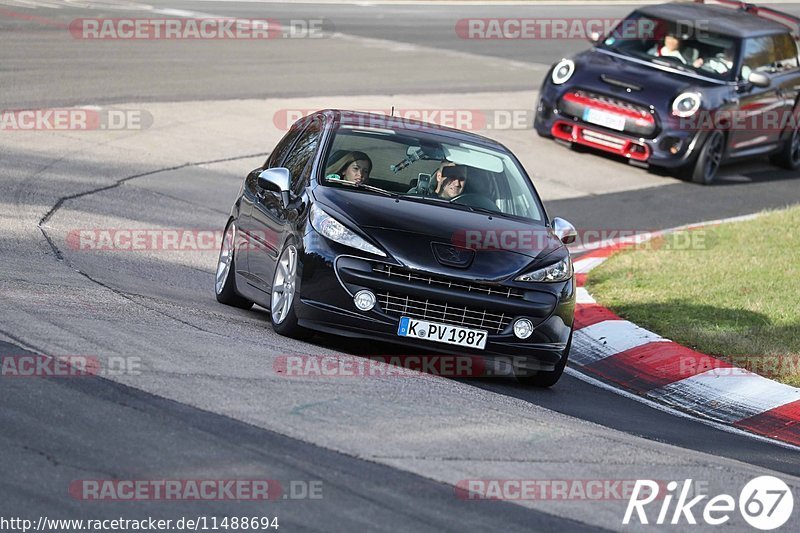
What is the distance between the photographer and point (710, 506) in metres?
6.37

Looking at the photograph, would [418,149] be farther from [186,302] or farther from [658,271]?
[658,271]

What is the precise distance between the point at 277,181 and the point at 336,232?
98cm

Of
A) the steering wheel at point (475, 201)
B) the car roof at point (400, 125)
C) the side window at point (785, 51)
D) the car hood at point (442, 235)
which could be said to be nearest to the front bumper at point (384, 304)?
the car hood at point (442, 235)

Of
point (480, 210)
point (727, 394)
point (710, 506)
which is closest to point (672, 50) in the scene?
point (727, 394)

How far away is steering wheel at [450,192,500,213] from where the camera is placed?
9359 mm

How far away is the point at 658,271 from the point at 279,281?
513 cm

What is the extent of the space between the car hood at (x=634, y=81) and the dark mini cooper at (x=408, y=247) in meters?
7.94

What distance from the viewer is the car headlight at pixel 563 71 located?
18.1m

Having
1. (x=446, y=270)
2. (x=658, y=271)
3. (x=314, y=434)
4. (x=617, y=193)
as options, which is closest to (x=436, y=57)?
(x=617, y=193)

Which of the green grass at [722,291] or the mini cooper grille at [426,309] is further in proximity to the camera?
the green grass at [722,291]

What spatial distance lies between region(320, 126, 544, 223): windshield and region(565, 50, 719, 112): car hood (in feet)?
26.5

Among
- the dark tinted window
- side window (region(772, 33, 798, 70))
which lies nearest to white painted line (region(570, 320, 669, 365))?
the dark tinted window

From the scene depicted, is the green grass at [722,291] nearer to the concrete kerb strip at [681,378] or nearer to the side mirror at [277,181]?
the concrete kerb strip at [681,378]

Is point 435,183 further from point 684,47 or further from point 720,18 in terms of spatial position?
point 720,18
